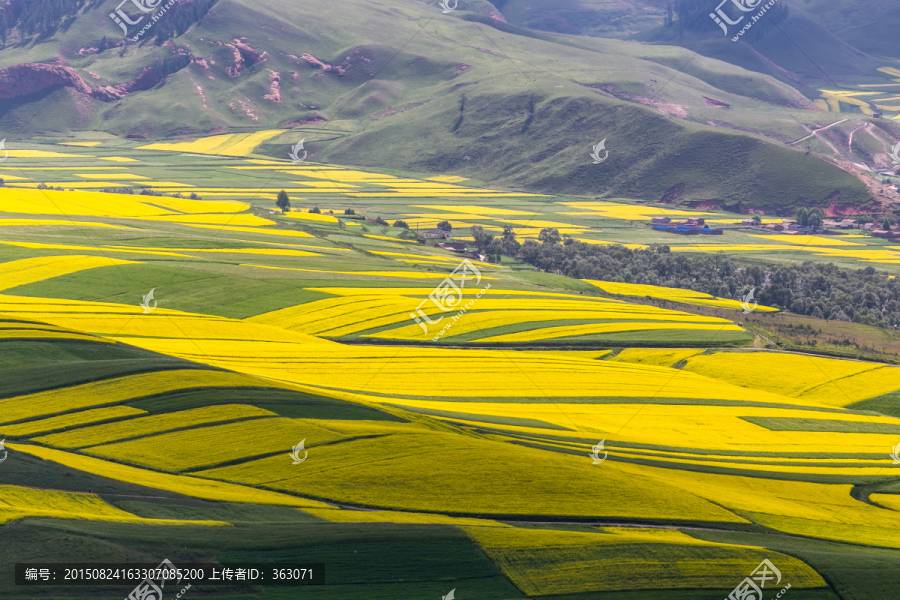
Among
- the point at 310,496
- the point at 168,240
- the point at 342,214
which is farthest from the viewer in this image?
the point at 342,214

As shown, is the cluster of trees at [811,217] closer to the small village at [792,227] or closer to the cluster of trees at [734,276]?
the small village at [792,227]

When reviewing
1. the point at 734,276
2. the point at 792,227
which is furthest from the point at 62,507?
the point at 792,227

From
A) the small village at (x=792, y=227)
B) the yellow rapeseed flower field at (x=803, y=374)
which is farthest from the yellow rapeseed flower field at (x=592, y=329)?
the small village at (x=792, y=227)

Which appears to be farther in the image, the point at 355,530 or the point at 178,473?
the point at 178,473

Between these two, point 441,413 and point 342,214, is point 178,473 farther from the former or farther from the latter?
point 342,214

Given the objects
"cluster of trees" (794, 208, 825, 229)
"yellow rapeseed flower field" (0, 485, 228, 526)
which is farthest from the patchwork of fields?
"cluster of trees" (794, 208, 825, 229)

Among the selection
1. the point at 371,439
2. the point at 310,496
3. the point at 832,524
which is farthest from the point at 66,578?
the point at 832,524

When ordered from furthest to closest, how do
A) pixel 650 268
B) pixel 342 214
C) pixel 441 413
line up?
pixel 342 214
pixel 650 268
pixel 441 413
